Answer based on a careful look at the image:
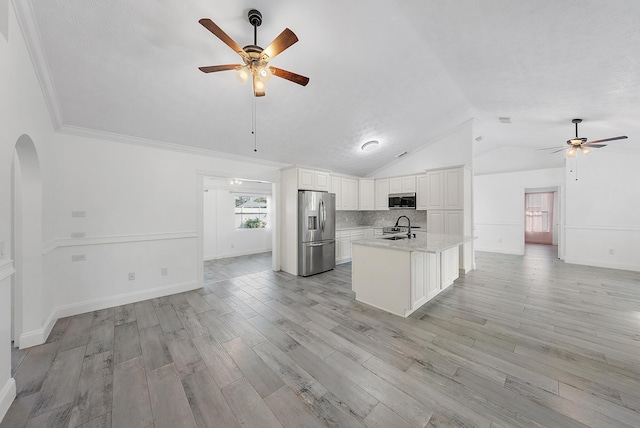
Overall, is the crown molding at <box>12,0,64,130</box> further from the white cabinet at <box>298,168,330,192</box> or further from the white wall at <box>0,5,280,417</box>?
the white cabinet at <box>298,168,330,192</box>

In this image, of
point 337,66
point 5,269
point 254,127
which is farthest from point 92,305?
point 337,66

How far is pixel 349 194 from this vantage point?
6332mm

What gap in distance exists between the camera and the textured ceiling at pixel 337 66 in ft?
6.63

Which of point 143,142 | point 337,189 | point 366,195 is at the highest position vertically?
point 143,142

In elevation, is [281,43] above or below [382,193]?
above

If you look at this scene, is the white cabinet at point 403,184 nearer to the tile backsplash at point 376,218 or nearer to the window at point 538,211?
the tile backsplash at point 376,218

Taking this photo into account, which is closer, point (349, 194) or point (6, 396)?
point (6, 396)

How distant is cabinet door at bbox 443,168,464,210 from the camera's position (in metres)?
4.94

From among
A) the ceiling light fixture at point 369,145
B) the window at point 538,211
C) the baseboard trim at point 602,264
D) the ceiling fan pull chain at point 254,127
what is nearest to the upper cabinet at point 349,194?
the ceiling light fixture at point 369,145

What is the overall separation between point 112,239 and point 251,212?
442cm

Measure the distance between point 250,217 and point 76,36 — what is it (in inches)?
231

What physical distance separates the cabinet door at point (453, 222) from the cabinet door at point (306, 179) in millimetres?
3132

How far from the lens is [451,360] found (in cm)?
215

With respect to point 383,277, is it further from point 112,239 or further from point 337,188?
point 112,239
